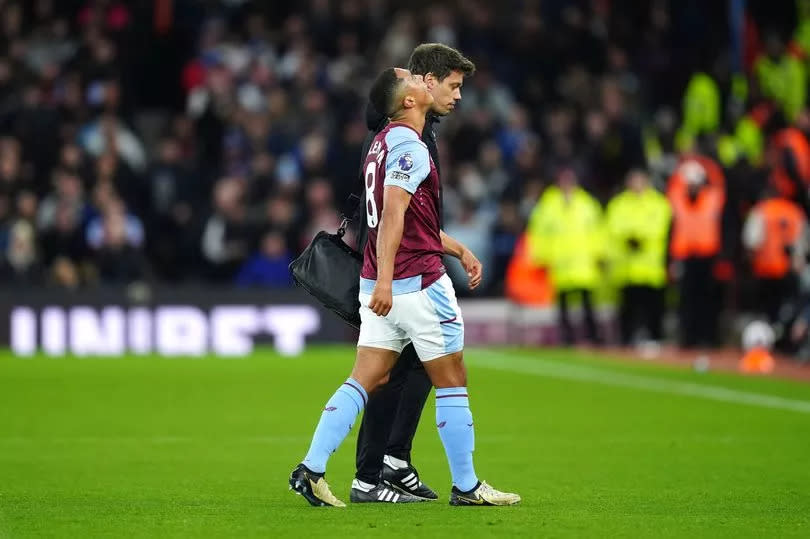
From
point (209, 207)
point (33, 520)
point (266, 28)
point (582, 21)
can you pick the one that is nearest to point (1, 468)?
point (33, 520)

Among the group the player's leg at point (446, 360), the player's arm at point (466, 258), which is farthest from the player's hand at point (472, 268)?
the player's leg at point (446, 360)

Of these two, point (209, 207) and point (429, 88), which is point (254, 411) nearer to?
point (429, 88)

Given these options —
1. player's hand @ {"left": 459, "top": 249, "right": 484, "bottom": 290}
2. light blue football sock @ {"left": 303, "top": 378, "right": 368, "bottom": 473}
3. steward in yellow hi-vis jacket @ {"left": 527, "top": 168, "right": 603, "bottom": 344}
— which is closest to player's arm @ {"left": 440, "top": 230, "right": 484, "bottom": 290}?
player's hand @ {"left": 459, "top": 249, "right": 484, "bottom": 290}

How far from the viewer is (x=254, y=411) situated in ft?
45.9

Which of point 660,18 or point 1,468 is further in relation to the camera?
point 660,18

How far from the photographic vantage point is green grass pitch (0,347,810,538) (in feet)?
25.3

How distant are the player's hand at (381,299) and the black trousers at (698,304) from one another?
46.3 feet

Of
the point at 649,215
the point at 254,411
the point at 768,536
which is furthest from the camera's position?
the point at 649,215

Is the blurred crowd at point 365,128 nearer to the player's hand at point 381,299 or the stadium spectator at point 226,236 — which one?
the stadium spectator at point 226,236

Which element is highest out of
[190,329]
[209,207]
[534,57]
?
[534,57]

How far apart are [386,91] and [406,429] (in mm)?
1785

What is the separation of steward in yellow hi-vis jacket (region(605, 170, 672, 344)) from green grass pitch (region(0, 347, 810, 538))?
3035mm

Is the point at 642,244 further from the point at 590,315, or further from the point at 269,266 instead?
the point at 269,266

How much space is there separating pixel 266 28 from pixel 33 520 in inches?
769
